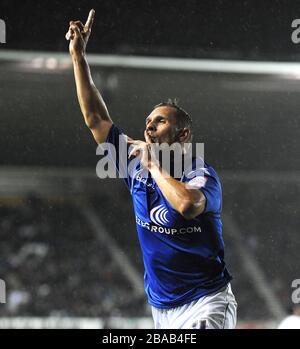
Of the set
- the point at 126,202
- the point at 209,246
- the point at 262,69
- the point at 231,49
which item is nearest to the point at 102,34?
the point at 231,49

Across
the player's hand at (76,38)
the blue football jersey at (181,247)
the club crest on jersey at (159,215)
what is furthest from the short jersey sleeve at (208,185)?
the player's hand at (76,38)

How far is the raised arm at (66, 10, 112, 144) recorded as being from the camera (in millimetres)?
3258

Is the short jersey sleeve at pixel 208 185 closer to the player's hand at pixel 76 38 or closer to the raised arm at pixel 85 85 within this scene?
the raised arm at pixel 85 85

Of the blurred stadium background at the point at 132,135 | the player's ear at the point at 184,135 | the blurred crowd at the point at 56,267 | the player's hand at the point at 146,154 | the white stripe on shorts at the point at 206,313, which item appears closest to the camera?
the player's hand at the point at 146,154

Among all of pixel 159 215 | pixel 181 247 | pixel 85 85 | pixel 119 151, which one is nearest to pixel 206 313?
pixel 181 247

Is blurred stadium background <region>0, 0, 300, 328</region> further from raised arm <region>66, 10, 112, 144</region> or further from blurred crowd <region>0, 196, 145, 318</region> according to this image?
raised arm <region>66, 10, 112, 144</region>

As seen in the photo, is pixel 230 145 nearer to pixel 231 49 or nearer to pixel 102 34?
pixel 231 49

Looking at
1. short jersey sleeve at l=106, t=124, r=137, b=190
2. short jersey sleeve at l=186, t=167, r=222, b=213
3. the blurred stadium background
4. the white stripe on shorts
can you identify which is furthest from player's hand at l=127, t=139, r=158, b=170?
the blurred stadium background

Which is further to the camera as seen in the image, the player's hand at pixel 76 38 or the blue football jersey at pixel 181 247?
the player's hand at pixel 76 38

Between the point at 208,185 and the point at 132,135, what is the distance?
251 inches

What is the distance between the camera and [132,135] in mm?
9219

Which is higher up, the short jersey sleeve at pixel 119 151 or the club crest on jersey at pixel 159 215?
the short jersey sleeve at pixel 119 151

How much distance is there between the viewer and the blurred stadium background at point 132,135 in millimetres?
8484

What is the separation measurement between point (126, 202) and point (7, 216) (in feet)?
7.04
